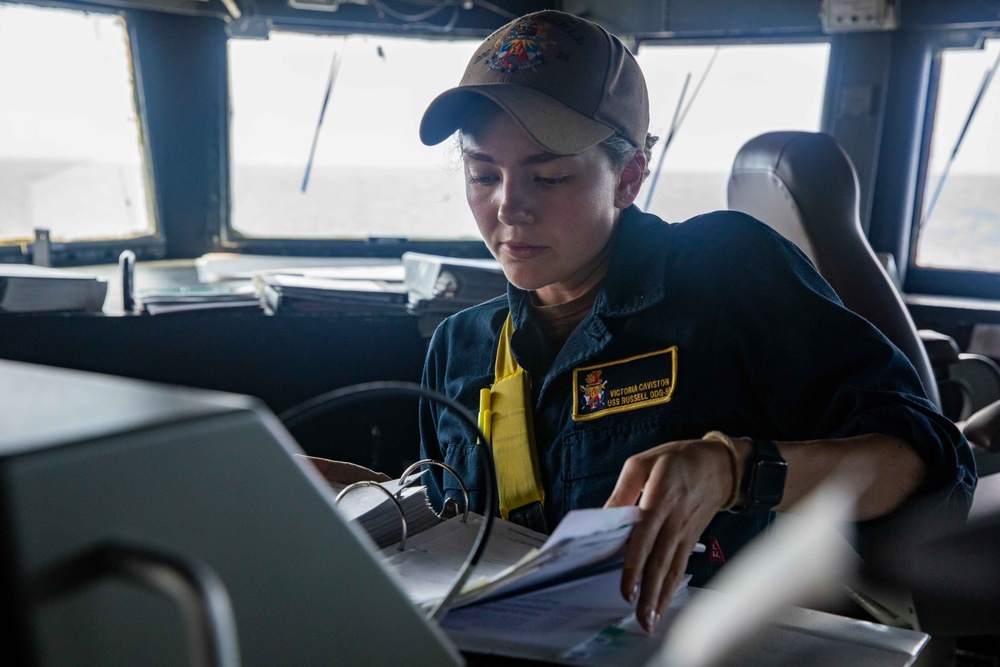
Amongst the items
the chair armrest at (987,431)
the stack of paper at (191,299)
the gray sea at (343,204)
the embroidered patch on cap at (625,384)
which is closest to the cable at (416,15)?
the gray sea at (343,204)

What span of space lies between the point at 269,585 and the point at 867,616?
153 centimetres

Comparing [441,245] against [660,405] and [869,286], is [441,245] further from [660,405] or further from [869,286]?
[660,405]

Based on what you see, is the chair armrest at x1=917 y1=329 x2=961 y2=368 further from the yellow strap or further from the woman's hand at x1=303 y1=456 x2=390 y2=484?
the woman's hand at x1=303 y1=456 x2=390 y2=484

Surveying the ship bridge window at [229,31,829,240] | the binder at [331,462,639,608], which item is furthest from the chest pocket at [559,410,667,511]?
the ship bridge window at [229,31,829,240]

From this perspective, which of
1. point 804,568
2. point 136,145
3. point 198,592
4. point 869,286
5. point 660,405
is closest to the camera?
point 198,592

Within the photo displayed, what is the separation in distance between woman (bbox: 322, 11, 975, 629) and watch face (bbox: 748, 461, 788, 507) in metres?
0.20

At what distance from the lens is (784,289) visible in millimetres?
1123

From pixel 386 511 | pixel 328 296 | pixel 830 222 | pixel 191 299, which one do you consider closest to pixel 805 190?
pixel 830 222

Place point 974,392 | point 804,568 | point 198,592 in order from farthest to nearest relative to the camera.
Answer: point 974,392, point 804,568, point 198,592

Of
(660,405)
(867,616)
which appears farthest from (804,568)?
(867,616)

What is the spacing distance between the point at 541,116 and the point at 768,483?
0.50m

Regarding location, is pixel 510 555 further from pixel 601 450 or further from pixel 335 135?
pixel 335 135

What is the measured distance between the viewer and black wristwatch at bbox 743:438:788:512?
0.83 metres

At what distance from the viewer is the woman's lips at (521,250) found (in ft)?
3.83
